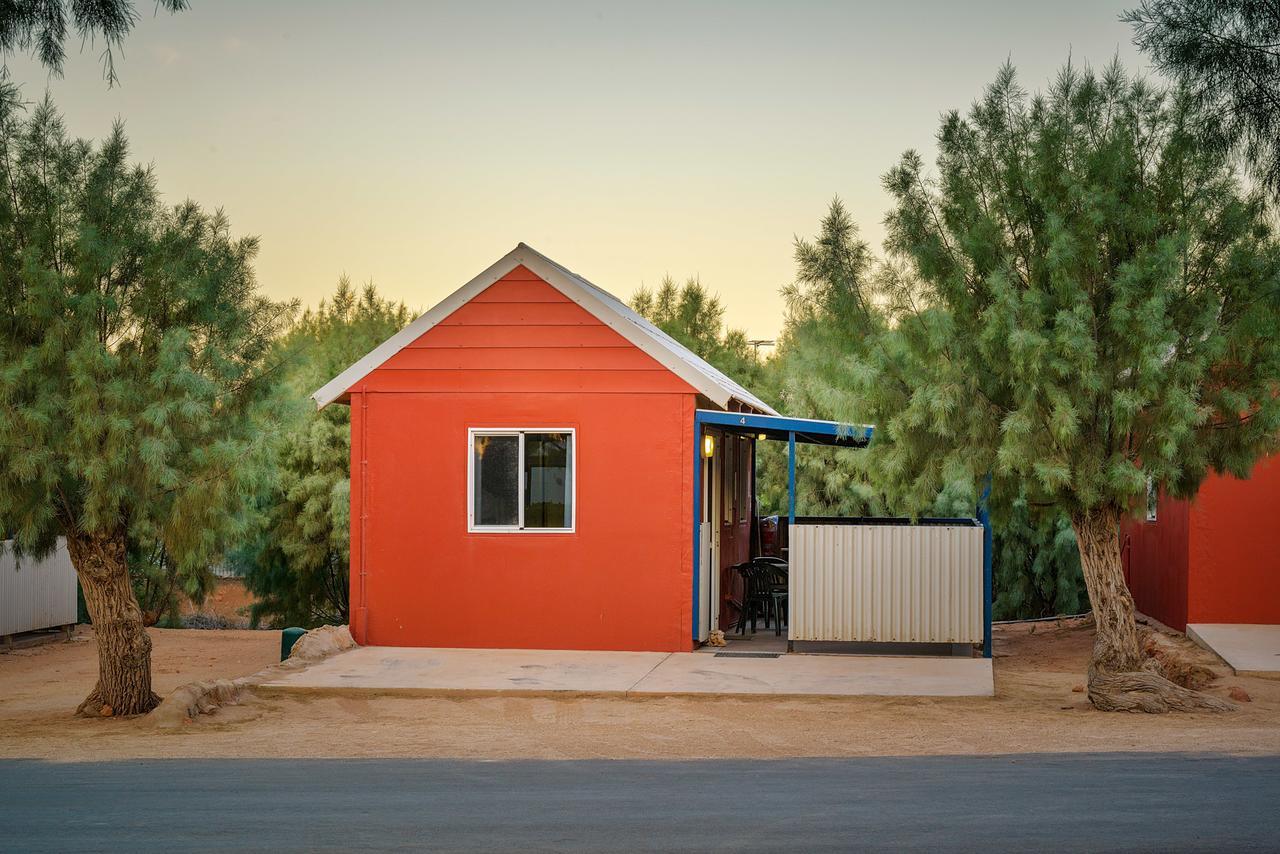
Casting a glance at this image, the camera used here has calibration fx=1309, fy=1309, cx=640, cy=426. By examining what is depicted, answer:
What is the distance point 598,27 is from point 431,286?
11414 millimetres

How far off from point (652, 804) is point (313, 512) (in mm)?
19463

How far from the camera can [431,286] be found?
25969 millimetres

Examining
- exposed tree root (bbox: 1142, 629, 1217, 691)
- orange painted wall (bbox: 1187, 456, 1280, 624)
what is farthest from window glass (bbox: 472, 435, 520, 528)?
orange painted wall (bbox: 1187, 456, 1280, 624)

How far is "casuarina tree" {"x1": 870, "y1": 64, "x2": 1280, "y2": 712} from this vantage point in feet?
34.2

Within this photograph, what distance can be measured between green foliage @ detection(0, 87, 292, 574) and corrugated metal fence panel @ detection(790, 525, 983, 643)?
5.52m

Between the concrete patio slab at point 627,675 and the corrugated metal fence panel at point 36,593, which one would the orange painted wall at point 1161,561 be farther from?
the corrugated metal fence panel at point 36,593

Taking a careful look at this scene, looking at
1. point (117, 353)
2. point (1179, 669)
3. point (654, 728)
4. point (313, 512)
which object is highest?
point (117, 353)

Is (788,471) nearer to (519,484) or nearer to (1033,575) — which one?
(519,484)

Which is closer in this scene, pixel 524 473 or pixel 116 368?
pixel 116 368

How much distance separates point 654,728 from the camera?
9719mm

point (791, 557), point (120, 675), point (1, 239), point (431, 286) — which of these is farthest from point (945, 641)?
point (431, 286)

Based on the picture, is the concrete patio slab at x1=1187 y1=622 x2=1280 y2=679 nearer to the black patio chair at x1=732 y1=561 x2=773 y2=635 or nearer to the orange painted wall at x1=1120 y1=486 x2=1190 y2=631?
the orange painted wall at x1=1120 y1=486 x2=1190 y2=631

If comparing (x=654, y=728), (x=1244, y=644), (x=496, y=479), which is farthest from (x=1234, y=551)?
(x=654, y=728)

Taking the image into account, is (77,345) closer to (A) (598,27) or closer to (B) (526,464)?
(B) (526,464)
